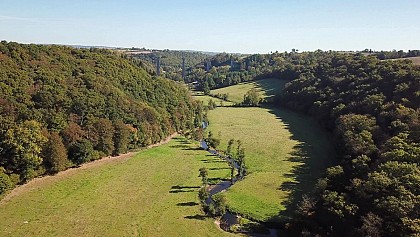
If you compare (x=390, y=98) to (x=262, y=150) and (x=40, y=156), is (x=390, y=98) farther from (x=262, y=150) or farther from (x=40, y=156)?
(x=40, y=156)

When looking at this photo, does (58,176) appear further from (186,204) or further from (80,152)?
(186,204)

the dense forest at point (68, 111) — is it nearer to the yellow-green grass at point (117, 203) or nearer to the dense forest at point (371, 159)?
the yellow-green grass at point (117, 203)

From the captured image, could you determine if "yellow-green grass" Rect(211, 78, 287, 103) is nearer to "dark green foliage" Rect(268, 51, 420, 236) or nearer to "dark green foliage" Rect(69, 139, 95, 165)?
"dark green foliage" Rect(268, 51, 420, 236)

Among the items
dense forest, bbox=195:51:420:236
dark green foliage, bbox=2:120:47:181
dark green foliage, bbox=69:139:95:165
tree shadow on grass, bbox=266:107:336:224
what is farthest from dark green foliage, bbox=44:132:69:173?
dense forest, bbox=195:51:420:236

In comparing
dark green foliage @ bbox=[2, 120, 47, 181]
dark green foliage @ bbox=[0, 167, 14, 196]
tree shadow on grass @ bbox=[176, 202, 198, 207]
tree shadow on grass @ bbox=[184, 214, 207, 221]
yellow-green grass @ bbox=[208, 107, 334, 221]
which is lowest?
tree shadow on grass @ bbox=[176, 202, 198, 207]

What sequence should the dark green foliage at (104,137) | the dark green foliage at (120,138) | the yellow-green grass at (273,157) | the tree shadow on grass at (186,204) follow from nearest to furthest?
the tree shadow on grass at (186,204), the yellow-green grass at (273,157), the dark green foliage at (104,137), the dark green foliage at (120,138)

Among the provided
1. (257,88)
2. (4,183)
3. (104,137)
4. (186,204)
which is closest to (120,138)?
(104,137)

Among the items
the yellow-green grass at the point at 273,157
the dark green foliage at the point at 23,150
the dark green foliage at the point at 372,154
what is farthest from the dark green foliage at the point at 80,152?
the dark green foliage at the point at 372,154
